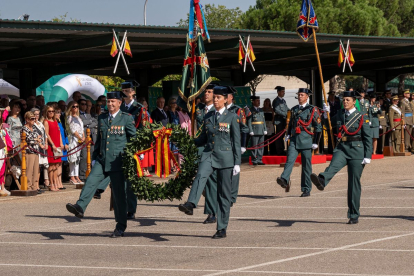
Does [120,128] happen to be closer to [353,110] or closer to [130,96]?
[130,96]

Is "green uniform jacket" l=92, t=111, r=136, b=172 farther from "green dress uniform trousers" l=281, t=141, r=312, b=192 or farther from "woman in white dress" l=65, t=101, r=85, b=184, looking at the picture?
"woman in white dress" l=65, t=101, r=85, b=184

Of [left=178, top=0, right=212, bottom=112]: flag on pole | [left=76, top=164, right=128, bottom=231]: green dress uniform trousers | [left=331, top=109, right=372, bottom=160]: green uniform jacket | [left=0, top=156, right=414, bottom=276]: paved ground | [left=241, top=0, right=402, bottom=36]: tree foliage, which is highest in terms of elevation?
[left=241, top=0, right=402, bottom=36]: tree foliage

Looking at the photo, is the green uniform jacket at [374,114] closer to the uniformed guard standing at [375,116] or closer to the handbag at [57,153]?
the uniformed guard standing at [375,116]

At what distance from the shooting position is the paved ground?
340 inches

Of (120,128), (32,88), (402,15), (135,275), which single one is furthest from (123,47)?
(402,15)

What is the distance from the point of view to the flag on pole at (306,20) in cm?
1948

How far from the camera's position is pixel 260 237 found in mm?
10719

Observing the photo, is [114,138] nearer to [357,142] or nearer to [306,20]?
[357,142]

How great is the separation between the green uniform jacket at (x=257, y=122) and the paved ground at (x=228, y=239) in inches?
304

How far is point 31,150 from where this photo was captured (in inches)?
675

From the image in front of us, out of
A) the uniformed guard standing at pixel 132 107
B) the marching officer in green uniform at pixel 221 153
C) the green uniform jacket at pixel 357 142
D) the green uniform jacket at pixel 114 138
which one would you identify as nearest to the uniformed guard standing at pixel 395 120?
the green uniform jacket at pixel 357 142

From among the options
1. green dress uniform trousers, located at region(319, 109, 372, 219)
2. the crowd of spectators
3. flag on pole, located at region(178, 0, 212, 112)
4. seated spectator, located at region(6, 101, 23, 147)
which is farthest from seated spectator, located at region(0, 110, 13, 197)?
green dress uniform trousers, located at region(319, 109, 372, 219)

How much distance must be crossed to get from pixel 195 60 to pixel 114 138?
3714 millimetres

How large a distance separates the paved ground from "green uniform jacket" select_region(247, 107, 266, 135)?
772 centimetres
